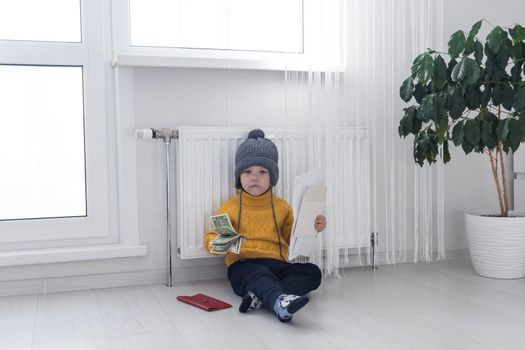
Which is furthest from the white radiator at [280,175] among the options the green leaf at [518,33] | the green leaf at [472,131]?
the green leaf at [518,33]

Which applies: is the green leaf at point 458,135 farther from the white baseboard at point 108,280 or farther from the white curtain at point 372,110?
the white baseboard at point 108,280

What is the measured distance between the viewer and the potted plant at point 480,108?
2275 millimetres

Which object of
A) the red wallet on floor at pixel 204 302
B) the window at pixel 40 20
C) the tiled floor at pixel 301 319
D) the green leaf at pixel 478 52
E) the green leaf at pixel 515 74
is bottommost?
the tiled floor at pixel 301 319

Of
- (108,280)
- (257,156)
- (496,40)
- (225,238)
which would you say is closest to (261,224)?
(225,238)

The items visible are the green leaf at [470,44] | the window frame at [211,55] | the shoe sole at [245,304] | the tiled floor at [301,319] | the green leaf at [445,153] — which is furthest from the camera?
the green leaf at [445,153]

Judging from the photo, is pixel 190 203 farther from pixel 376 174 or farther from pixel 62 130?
pixel 376 174

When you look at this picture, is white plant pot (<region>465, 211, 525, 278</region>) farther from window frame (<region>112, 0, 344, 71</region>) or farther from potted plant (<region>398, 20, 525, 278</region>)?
window frame (<region>112, 0, 344, 71</region>)

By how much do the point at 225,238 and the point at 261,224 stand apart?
0.16m

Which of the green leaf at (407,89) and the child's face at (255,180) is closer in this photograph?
the child's face at (255,180)

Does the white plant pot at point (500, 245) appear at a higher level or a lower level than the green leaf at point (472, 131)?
lower

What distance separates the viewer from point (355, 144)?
8.62 ft

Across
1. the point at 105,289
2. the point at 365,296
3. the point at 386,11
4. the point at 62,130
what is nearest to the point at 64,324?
the point at 105,289

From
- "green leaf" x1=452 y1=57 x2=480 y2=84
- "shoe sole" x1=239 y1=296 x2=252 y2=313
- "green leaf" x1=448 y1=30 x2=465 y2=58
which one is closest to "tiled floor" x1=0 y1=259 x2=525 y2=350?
"shoe sole" x1=239 y1=296 x2=252 y2=313

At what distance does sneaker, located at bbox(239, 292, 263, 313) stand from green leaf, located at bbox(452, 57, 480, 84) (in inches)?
42.4
